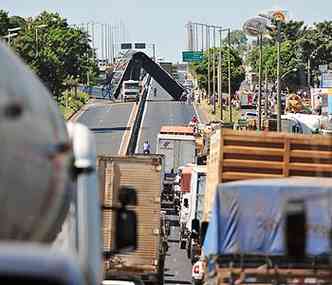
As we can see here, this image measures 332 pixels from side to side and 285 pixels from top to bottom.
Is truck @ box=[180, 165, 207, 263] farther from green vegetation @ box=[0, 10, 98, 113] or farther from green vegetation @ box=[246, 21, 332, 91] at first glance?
green vegetation @ box=[246, 21, 332, 91]

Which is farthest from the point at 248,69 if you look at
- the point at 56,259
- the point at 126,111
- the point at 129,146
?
the point at 56,259

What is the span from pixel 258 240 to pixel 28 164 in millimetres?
8047

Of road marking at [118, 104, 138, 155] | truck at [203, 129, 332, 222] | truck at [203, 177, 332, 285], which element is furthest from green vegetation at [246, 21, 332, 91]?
truck at [203, 177, 332, 285]

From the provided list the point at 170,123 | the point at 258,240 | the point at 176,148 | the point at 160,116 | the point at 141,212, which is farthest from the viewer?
the point at 160,116

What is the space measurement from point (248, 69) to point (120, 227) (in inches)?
6595

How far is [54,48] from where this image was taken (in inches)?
4532

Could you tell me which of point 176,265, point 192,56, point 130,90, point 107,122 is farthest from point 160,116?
point 176,265

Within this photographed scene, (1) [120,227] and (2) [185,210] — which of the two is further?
(2) [185,210]

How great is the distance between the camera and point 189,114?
103312 millimetres

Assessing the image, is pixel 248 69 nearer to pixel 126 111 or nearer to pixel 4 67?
pixel 126 111

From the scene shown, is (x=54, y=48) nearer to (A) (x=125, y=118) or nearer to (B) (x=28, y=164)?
(A) (x=125, y=118)

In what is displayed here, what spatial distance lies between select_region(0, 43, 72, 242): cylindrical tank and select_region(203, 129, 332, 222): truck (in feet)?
31.0

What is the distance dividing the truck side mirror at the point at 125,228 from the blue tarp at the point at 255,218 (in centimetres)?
553

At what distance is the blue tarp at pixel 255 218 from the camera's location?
1343cm
